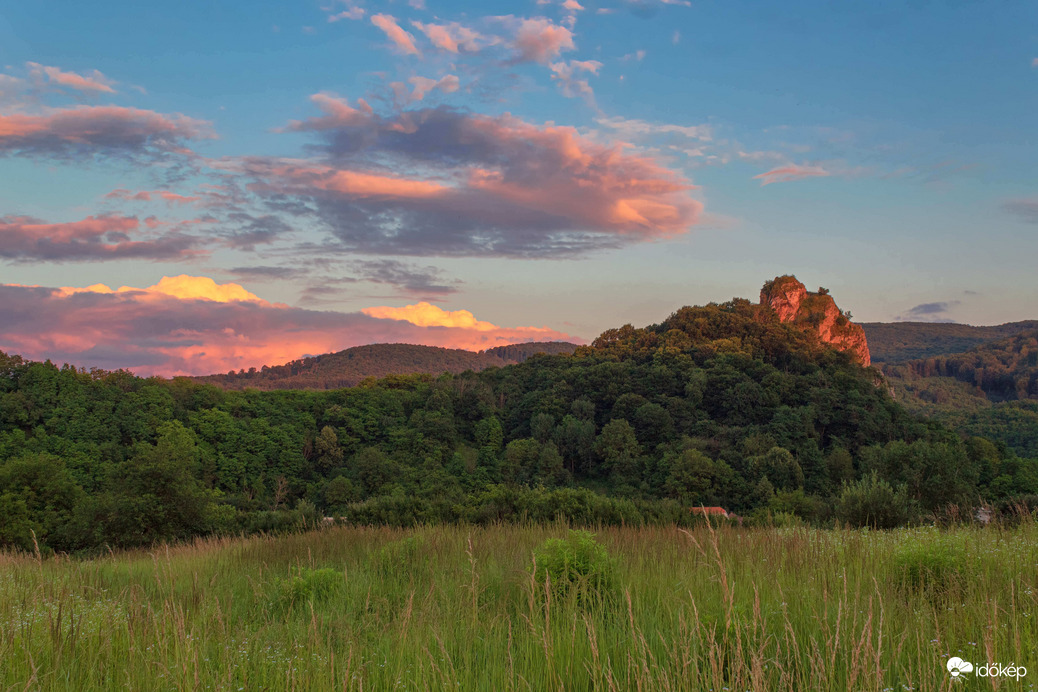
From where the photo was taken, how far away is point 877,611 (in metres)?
3.99

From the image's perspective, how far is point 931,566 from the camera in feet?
16.1

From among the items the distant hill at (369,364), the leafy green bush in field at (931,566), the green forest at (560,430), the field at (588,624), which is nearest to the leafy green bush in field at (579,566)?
the field at (588,624)

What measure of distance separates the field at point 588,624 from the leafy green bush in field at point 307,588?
0.06 feet

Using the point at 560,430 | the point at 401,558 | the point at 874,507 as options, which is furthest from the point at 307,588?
the point at 560,430

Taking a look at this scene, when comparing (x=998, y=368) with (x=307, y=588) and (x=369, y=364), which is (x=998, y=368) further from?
(x=307, y=588)

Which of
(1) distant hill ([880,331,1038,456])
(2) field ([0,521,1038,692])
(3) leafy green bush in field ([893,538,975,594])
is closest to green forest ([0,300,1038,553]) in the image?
(1) distant hill ([880,331,1038,456])

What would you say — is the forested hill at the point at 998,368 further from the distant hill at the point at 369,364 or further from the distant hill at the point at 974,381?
the distant hill at the point at 369,364

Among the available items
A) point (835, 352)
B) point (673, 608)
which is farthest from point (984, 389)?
point (673, 608)

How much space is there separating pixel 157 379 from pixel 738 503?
197 feet

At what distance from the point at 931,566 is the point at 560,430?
6358 cm

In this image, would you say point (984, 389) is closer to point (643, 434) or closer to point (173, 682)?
point (643, 434)

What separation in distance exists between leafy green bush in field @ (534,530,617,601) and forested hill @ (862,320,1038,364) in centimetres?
16206

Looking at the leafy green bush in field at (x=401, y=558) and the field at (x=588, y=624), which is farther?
the leafy green bush in field at (x=401, y=558)

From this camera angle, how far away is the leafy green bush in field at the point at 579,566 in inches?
204
